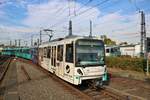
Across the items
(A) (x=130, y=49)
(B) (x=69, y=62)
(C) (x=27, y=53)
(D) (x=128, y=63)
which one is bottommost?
(D) (x=128, y=63)

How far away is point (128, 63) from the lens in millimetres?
21172

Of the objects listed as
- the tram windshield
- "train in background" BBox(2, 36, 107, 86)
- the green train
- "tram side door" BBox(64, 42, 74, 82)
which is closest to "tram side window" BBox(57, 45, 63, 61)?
"train in background" BBox(2, 36, 107, 86)

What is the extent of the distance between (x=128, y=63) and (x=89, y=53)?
1119 centimetres

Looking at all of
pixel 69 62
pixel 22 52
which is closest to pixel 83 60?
pixel 69 62

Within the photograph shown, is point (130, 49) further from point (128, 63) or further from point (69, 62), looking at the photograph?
point (69, 62)

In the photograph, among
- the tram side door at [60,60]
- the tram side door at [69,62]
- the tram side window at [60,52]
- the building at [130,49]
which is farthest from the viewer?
the building at [130,49]

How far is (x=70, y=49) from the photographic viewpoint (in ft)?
37.1

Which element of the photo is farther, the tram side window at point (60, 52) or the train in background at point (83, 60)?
the tram side window at point (60, 52)

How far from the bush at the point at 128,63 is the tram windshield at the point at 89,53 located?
28.7ft

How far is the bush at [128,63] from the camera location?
19142 millimetres

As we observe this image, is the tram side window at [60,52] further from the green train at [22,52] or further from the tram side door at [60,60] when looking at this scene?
the green train at [22,52]

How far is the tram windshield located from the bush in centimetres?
876

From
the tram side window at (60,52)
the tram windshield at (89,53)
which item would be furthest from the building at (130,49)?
the tram windshield at (89,53)

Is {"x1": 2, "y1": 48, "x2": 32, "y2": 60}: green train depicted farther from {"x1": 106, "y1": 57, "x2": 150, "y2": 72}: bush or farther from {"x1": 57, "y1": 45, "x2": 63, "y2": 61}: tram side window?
{"x1": 57, "y1": 45, "x2": 63, "y2": 61}: tram side window
